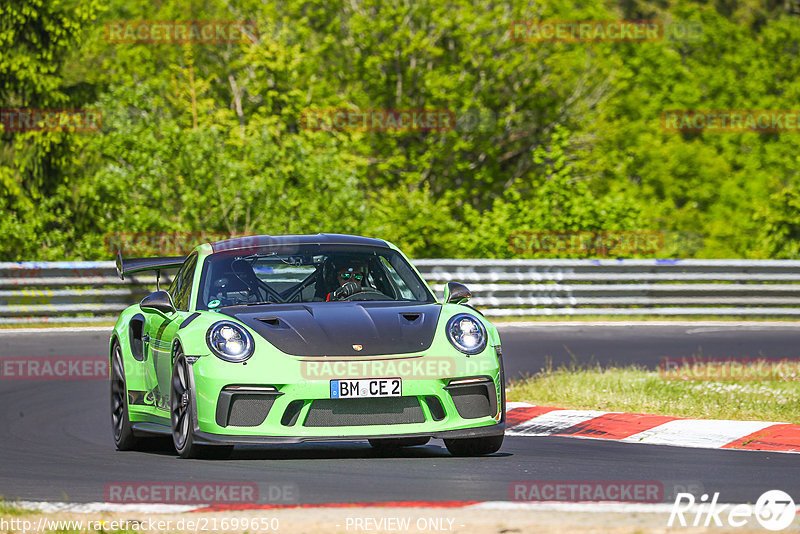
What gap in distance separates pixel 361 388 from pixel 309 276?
157 centimetres

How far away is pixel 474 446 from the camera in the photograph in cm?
846

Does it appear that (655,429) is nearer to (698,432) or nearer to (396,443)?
(698,432)

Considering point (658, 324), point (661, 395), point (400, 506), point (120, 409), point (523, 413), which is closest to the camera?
point (400, 506)

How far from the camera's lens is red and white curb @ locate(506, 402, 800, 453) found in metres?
9.11

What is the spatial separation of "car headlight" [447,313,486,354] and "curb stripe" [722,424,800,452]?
76.8 inches

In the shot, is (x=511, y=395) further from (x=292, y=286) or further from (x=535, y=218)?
(x=535, y=218)

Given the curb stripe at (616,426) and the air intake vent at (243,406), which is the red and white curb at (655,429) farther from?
the air intake vent at (243,406)

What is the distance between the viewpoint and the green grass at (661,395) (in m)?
10.6

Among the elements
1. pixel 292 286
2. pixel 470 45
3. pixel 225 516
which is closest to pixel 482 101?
pixel 470 45

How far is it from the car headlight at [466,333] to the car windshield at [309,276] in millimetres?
680

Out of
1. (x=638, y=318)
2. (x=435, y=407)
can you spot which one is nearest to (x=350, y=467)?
(x=435, y=407)

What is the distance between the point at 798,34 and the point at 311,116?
34.8m

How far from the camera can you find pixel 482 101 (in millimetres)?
39344

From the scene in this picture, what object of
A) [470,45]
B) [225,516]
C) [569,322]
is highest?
[470,45]
